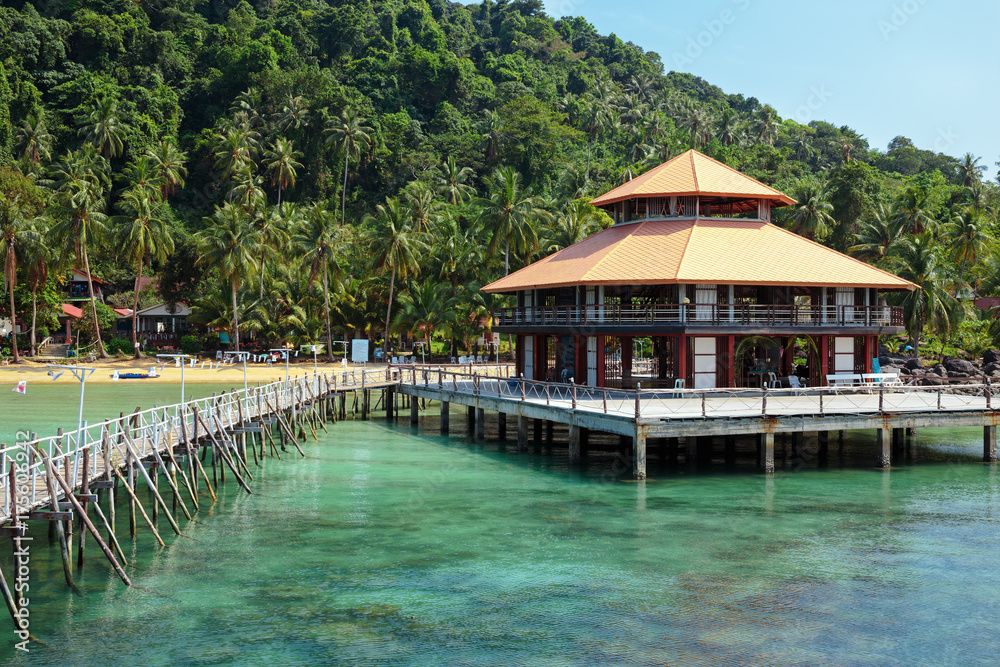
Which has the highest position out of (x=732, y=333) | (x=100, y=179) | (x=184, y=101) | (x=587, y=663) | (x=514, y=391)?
(x=184, y=101)

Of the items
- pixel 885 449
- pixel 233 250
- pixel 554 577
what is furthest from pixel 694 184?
pixel 233 250

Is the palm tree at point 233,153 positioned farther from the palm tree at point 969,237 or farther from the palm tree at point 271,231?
the palm tree at point 969,237

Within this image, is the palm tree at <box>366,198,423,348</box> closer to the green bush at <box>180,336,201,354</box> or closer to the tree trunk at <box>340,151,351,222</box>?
the green bush at <box>180,336,201,354</box>

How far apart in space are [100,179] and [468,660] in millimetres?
85791

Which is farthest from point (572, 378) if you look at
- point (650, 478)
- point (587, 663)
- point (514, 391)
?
point (587, 663)

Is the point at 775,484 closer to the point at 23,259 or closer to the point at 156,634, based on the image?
the point at 156,634

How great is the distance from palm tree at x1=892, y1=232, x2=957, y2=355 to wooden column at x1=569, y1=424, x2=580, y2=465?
3801 centimetres

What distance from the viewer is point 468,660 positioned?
15930mm

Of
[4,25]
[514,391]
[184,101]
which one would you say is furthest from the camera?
[184,101]

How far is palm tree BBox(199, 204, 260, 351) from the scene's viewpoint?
225 ft

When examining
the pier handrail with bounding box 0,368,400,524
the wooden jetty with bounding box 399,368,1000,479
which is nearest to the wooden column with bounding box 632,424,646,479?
the wooden jetty with bounding box 399,368,1000,479

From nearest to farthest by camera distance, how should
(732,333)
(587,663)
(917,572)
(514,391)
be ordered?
(587,663) < (917,572) < (732,333) < (514,391)

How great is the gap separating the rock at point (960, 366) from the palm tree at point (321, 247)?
145ft

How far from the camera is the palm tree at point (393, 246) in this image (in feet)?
229
